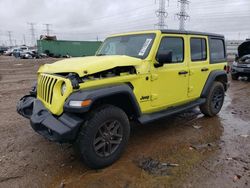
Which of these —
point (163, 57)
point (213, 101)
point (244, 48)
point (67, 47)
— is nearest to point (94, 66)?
point (163, 57)

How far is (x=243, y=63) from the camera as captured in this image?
11.4m

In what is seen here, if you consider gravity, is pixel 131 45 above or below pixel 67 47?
below

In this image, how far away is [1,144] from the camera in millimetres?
4145

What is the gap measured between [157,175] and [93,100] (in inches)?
52.3

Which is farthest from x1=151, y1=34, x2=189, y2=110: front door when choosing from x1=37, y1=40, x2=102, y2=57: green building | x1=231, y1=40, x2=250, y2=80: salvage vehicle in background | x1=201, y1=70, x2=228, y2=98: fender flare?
x1=37, y1=40, x2=102, y2=57: green building

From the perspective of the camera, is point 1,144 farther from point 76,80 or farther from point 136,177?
point 136,177

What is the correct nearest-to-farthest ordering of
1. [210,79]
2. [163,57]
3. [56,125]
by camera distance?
[56,125]
[163,57]
[210,79]

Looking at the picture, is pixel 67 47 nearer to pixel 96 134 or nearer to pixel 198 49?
pixel 198 49

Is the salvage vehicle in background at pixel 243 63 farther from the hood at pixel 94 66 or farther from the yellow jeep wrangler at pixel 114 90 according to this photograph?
the hood at pixel 94 66

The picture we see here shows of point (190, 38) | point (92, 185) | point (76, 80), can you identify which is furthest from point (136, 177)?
point (190, 38)

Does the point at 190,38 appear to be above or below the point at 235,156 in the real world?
above

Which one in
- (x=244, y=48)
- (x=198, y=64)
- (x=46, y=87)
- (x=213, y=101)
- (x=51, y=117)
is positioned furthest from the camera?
(x=244, y=48)

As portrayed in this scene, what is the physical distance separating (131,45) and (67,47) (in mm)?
34081

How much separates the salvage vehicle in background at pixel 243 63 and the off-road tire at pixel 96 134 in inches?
385
